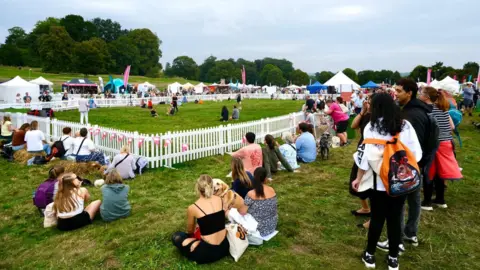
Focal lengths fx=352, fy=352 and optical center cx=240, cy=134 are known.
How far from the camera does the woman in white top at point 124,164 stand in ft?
27.8

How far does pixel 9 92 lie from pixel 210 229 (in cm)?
3335

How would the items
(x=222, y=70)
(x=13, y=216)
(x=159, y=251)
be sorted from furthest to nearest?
(x=222, y=70) → (x=13, y=216) → (x=159, y=251)

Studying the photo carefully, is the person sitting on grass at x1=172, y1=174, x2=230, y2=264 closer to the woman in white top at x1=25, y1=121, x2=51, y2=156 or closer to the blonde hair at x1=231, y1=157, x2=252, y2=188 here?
the blonde hair at x1=231, y1=157, x2=252, y2=188

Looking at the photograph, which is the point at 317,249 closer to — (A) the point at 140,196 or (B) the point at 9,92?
(A) the point at 140,196

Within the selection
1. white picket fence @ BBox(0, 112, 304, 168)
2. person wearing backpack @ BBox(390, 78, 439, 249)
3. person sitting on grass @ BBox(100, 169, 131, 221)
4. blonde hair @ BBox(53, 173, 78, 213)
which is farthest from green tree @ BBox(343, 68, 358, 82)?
blonde hair @ BBox(53, 173, 78, 213)

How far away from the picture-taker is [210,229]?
4.10 metres

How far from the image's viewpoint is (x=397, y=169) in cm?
342

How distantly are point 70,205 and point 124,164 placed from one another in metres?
2.97

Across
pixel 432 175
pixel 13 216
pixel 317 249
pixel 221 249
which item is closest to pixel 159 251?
pixel 221 249

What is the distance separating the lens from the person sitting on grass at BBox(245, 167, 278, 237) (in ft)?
15.5

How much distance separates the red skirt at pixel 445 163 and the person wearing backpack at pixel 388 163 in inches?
88.3

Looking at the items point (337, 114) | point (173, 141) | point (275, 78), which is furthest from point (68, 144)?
point (275, 78)

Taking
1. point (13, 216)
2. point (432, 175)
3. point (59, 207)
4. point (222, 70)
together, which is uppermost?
point (222, 70)

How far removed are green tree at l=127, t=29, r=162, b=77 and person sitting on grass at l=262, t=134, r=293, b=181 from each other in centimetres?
9840
